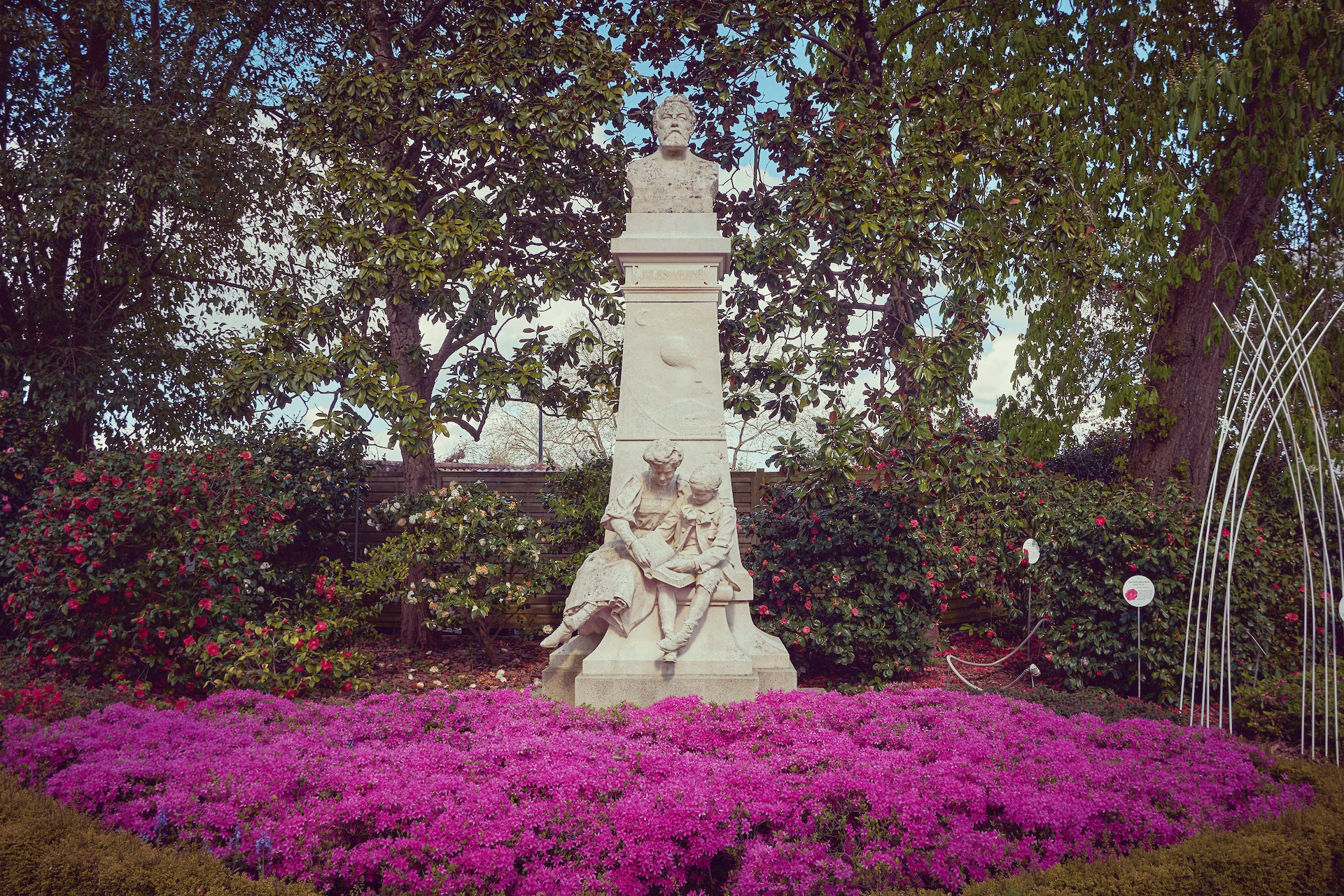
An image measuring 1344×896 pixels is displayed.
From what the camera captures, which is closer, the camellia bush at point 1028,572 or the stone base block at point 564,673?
the stone base block at point 564,673

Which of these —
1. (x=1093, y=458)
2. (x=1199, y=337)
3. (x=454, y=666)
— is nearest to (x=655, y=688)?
(x=454, y=666)

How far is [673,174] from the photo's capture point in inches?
224

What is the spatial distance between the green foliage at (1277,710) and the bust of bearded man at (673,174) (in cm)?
→ 454

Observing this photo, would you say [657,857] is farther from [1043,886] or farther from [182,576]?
[182,576]

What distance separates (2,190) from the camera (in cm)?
813

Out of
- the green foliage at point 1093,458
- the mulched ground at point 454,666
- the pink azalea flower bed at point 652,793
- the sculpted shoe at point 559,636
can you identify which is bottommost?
the mulched ground at point 454,666

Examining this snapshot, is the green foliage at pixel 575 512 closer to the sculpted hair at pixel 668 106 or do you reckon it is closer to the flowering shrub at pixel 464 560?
the flowering shrub at pixel 464 560

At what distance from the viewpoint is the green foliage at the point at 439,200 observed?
7199mm

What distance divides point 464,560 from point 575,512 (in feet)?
3.27

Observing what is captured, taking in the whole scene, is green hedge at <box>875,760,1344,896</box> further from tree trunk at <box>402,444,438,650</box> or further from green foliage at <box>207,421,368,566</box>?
green foliage at <box>207,421,368,566</box>

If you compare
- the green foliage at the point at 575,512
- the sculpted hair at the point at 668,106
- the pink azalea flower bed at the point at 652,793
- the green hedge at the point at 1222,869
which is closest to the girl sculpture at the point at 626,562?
the pink azalea flower bed at the point at 652,793

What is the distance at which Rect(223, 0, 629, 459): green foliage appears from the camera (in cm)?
720

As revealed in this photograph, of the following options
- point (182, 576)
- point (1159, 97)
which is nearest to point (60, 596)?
point (182, 576)

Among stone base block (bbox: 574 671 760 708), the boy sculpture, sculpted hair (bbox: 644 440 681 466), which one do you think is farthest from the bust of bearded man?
stone base block (bbox: 574 671 760 708)
